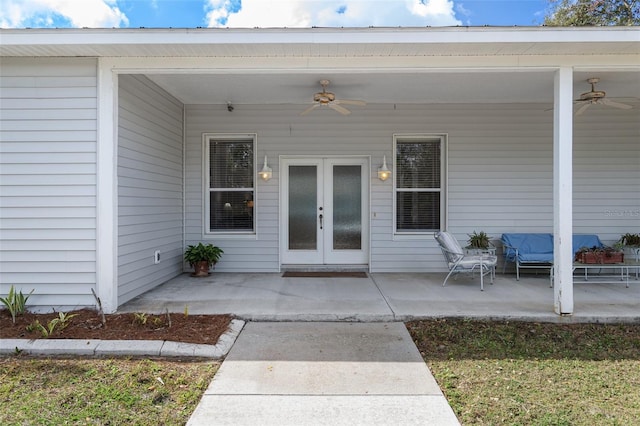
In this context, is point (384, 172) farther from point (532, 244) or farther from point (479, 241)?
point (532, 244)

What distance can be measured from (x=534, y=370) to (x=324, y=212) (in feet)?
14.1

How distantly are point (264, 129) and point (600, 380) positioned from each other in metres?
5.50

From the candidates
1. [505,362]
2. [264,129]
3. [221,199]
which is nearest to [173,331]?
[505,362]

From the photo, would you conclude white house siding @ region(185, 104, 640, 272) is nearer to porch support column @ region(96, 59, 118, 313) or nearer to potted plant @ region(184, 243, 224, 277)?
potted plant @ region(184, 243, 224, 277)

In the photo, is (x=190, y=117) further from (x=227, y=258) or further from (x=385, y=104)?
(x=385, y=104)

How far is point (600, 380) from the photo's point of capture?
2828 mm

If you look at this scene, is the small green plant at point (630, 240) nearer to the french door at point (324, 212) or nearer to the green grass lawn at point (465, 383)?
the green grass lawn at point (465, 383)

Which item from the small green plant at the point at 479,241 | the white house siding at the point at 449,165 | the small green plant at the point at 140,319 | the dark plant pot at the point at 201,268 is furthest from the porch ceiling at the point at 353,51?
the dark plant pot at the point at 201,268

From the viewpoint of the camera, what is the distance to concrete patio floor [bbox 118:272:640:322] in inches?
164

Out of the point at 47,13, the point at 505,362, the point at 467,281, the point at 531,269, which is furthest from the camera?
the point at 47,13

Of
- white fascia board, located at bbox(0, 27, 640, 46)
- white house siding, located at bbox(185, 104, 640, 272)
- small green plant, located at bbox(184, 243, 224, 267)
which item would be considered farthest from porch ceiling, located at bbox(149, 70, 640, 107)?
small green plant, located at bbox(184, 243, 224, 267)

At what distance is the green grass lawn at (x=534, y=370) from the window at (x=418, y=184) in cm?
287

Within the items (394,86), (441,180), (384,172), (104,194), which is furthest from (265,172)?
(441,180)

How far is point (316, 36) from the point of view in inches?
153
